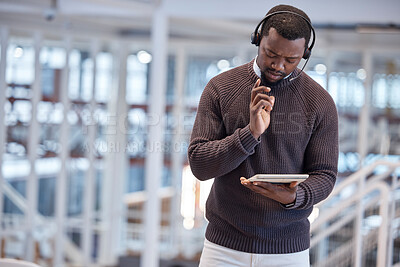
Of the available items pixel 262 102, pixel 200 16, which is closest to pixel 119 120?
pixel 200 16

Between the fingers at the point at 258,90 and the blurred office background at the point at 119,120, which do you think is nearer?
the fingers at the point at 258,90

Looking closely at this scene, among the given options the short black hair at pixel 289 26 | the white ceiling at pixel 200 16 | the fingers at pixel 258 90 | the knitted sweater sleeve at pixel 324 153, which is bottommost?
the knitted sweater sleeve at pixel 324 153

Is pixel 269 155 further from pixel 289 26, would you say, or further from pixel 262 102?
pixel 289 26

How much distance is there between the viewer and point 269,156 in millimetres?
1477

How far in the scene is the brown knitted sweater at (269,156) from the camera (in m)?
1.47

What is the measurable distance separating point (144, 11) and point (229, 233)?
3342 mm

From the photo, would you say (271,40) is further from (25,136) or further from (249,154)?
(25,136)

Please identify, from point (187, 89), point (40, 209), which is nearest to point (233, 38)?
point (187, 89)

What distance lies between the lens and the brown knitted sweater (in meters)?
1.47

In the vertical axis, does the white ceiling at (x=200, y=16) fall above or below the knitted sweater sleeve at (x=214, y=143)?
above

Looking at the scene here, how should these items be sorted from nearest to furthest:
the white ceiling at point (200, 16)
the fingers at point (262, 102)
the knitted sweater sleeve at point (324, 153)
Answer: the fingers at point (262, 102) < the knitted sweater sleeve at point (324, 153) < the white ceiling at point (200, 16)

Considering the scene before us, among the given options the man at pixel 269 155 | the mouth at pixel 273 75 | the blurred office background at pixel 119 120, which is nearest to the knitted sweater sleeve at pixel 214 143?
the man at pixel 269 155

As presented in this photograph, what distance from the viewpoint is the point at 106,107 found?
7.12 meters

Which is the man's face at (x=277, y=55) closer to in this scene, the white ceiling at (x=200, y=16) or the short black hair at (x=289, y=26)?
the short black hair at (x=289, y=26)
